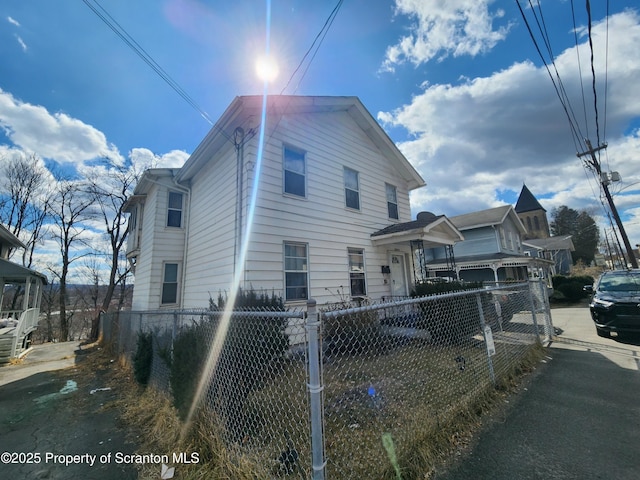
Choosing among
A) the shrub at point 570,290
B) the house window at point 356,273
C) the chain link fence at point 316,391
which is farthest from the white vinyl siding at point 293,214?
the shrub at point 570,290

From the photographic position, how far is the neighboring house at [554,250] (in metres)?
30.4

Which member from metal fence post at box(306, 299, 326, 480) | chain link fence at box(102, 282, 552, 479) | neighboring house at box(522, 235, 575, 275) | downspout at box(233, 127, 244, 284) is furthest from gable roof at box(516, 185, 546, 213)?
metal fence post at box(306, 299, 326, 480)

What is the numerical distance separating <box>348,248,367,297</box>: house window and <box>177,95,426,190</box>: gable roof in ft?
14.8

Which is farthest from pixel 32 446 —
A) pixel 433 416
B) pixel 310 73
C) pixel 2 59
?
pixel 2 59

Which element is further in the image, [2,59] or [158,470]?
[2,59]

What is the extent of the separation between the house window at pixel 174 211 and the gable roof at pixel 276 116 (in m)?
0.82

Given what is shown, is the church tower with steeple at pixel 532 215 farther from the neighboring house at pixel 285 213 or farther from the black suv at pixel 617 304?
the neighboring house at pixel 285 213

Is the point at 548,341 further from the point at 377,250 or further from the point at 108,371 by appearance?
the point at 108,371

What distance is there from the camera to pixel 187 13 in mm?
5406

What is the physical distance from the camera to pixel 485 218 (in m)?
19.2

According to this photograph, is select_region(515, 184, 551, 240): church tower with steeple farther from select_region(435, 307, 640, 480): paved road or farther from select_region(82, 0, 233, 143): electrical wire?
select_region(82, 0, 233, 143): electrical wire

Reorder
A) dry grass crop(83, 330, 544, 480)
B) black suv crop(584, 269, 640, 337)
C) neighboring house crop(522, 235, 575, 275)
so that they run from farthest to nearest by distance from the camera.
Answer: neighboring house crop(522, 235, 575, 275), black suv crop(584, 269, 640, 337), dry grass crop(83, 330, 544, 480)

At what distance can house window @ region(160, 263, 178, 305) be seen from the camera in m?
9.75

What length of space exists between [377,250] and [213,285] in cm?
551
